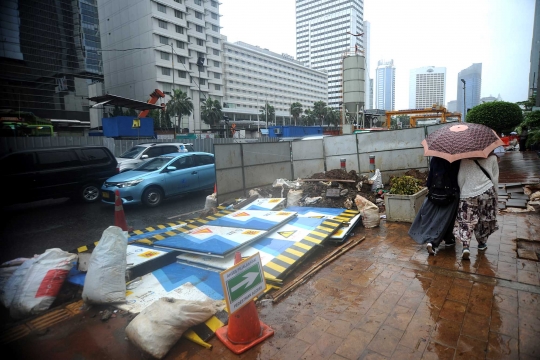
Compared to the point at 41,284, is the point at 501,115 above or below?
above

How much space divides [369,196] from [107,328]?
6237 millimetres

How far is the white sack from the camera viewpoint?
3.14 meters

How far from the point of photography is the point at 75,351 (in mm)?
2572

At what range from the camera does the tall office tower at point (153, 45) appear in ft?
182

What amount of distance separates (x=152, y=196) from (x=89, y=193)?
7.93 ft

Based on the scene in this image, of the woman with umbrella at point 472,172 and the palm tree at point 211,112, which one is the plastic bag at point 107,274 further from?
the palm tree at point 211,112

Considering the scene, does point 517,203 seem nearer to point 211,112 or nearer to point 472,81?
point 472,81

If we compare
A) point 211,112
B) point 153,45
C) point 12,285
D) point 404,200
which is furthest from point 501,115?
point 211,112

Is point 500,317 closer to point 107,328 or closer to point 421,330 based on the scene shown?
point 421,330

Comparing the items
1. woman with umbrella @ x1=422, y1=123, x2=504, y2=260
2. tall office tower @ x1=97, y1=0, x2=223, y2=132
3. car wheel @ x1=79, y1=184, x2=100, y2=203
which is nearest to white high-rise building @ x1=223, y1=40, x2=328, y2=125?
tall office tower @ x1=97, y1=0, x2=223, y2=132

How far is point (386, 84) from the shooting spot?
143 meters

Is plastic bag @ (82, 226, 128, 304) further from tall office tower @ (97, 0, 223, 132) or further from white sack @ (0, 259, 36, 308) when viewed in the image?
tall office tower @ (97, 0, 223, 132)

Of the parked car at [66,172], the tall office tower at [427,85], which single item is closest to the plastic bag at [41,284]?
the parked car at [66,172]

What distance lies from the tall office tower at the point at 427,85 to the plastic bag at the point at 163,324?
4237 inches
